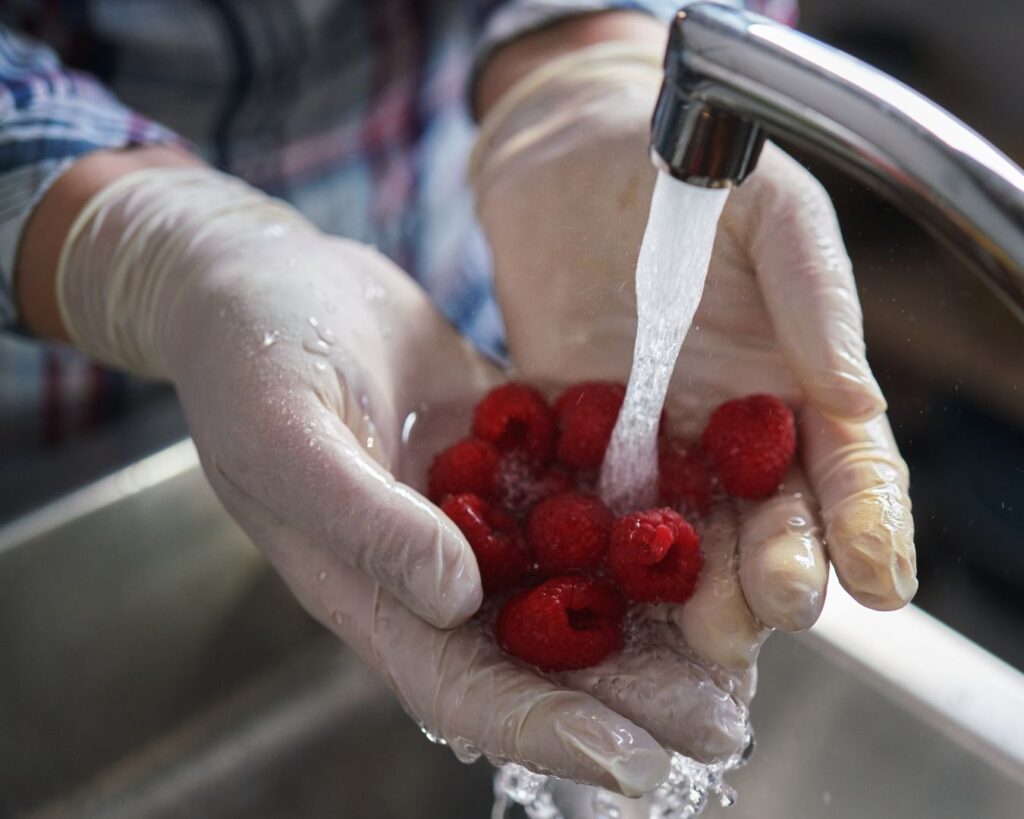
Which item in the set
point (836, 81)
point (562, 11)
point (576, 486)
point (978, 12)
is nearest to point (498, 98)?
point (562, 11)

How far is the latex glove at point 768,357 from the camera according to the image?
45 cm

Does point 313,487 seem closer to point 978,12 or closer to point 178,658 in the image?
point 178,658

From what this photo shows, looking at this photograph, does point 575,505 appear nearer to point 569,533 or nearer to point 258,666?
point 569,533

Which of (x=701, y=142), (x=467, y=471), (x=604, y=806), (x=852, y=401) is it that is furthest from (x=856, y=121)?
(x=604, y=806)

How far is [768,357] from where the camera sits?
0.49 m

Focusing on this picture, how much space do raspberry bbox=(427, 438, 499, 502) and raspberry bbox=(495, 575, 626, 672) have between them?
66 millimetres

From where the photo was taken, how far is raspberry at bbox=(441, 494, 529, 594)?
0.51 meters

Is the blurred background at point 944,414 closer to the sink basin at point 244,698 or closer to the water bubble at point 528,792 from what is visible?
the sink basin at point 244,698

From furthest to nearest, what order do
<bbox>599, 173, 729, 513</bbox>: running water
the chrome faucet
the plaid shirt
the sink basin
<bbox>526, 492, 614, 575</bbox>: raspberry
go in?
1. the plaid shirt
2. the sink basin
3. <bbox>526, 492, 614, 575</bbox>: raspberry
4. <bbox>599, 173, 729, 513</bbox>: running water
5. the chrome faucet

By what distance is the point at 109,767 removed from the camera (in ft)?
2.31

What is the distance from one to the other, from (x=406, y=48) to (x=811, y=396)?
1.73ft

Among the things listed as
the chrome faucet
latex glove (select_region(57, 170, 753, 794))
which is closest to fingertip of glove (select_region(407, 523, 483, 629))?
latex glove (select_region(57, 170, 753, 794))

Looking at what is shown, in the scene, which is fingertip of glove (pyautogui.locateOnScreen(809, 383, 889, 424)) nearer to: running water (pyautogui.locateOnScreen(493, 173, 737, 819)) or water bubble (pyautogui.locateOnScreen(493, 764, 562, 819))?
running water (pyautogui.locateOnScreen(493, 173, 737, 819))

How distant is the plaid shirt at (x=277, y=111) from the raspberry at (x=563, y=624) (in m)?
0.24
